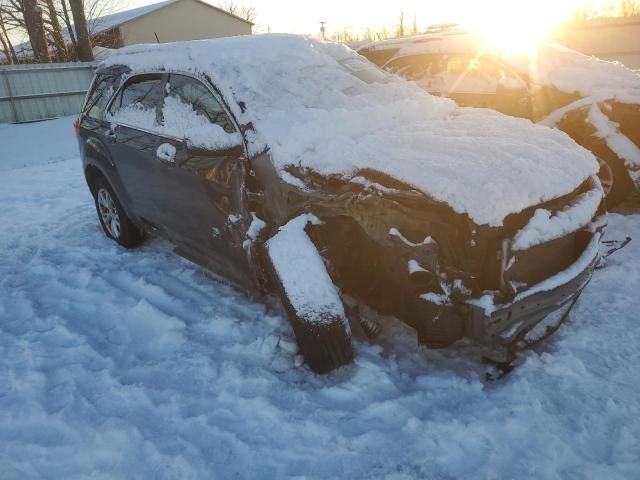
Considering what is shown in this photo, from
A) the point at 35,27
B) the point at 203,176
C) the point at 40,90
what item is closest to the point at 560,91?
the point at 203,176

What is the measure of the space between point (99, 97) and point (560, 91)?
4590mm

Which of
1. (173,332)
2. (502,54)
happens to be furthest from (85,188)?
(502,54)

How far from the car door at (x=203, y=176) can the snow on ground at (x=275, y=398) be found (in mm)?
484

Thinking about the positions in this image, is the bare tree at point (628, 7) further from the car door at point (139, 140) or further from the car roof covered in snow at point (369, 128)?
the car door at point (139, 140)

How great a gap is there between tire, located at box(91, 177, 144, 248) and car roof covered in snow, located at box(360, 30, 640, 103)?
13.5ft

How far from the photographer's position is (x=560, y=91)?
4.78 meters

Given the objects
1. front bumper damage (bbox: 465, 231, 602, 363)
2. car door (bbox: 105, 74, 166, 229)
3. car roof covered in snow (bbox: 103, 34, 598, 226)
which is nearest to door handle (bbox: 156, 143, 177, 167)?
car door (bbox: 105, 74, 166, 229)

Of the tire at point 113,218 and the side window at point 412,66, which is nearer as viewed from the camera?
the tire at point 113,218

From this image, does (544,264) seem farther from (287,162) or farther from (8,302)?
(8,302)

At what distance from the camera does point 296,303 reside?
256 centimetres

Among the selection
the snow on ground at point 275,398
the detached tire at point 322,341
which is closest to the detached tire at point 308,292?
the detached tire at point 322,341

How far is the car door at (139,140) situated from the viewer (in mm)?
3625

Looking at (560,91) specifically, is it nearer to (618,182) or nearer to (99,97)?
(618,182)

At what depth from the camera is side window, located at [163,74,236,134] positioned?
3102 mm
